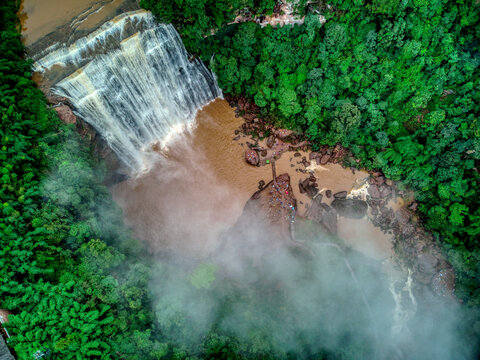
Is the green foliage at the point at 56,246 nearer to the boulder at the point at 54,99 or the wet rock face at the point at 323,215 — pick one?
the boulder at the point at 54,99

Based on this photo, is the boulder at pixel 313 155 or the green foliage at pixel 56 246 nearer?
the green foliage at pixel 56 246

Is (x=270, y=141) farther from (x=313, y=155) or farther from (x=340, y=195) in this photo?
(x=340, y=195)

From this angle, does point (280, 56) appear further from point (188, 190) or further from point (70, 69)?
point (70, 69)

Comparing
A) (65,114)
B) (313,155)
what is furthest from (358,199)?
(65,114)

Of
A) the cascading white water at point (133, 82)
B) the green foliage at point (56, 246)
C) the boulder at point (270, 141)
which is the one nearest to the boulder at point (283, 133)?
the boulder at point (270, 141)

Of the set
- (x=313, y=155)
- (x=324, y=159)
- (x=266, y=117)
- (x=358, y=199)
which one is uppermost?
(x=266, y=117)

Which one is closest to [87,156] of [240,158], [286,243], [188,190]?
[188,190]
